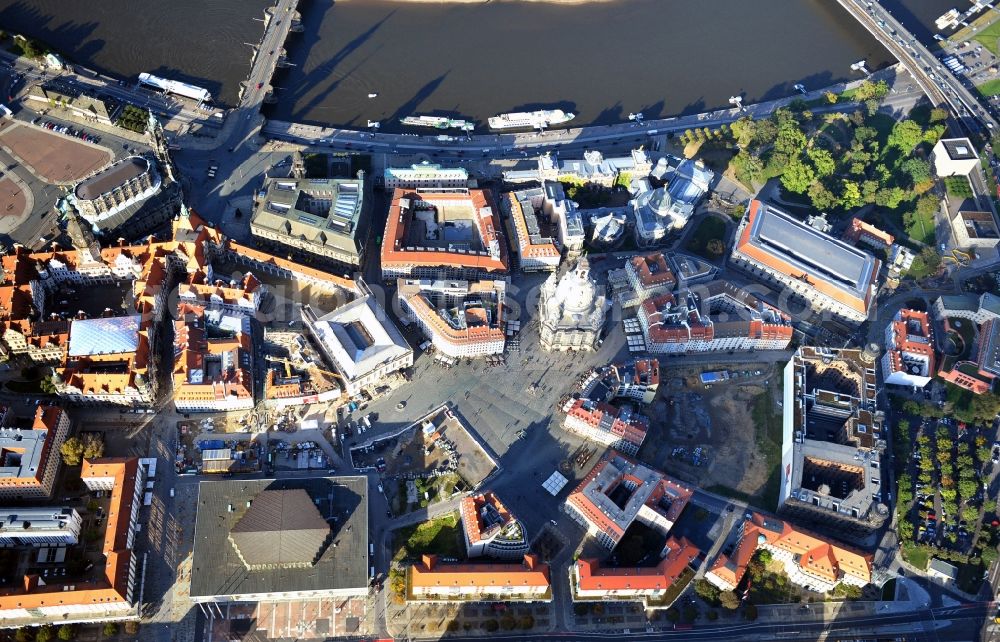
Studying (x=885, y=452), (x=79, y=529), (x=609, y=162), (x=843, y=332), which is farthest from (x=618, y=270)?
(x=79, y=529)

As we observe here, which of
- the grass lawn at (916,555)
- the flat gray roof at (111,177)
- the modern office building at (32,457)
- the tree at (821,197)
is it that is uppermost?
the flat gray roof at (111,177)

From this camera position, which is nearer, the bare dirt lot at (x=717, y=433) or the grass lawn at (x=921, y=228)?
the bare dirt lot at (x=717, y=433)

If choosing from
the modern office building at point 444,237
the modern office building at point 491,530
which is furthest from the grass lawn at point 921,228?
the modern office building at point 491,530

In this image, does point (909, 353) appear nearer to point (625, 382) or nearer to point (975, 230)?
point (975, 230)

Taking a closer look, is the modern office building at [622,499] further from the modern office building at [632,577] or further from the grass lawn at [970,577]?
the grass lawn at [970,577]

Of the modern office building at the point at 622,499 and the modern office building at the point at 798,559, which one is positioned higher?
the modern office building at the point at 622,499

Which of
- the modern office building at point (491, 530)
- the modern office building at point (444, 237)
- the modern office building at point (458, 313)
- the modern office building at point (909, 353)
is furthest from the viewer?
the modern office building at point (444, 237)
